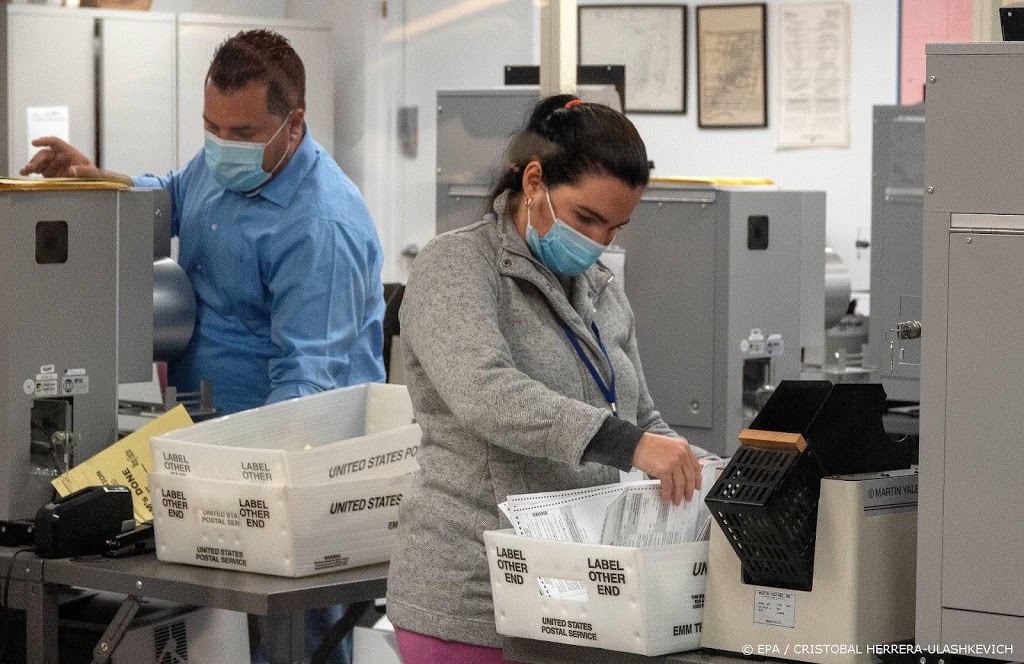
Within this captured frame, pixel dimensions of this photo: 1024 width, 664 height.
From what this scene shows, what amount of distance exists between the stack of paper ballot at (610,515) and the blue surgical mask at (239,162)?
1.13m

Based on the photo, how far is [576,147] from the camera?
5.53 ft

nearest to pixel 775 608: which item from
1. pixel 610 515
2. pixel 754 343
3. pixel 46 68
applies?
pixel 610 515

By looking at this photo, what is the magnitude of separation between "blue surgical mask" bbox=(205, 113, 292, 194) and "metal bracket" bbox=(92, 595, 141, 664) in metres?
0.83

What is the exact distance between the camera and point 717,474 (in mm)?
1625

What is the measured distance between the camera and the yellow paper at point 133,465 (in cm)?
219

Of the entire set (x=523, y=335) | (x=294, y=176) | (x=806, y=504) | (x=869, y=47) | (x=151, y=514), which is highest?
(x=869, y=47)

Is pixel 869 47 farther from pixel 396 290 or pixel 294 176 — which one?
pixel 294 176

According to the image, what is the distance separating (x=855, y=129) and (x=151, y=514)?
12.2 feet

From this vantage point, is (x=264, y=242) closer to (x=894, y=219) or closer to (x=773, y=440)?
(x=773, y=440)

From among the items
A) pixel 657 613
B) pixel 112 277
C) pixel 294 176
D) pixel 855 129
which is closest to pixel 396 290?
pixel 294 176

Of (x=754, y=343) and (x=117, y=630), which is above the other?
(x=754, y=343)

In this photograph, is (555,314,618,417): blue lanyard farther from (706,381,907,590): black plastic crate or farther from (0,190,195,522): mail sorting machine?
(0,190,195,522): mail sorting machine

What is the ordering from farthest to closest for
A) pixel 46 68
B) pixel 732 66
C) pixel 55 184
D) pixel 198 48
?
pixel 732 66, pixel 198 48, pixel 46 68, pixel 55 184

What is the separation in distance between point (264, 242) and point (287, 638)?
A: 71cm
